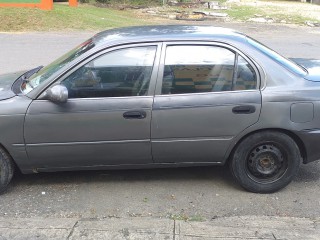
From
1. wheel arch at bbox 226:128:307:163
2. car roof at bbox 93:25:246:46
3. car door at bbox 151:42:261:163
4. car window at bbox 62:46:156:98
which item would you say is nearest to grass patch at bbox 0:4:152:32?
car roof at bbox 93:25:246:46

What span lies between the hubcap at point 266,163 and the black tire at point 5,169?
2263mm

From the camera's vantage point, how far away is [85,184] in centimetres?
438

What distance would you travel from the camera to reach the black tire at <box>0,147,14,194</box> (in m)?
3.99

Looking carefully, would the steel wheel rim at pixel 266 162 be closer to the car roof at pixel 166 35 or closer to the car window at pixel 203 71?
the car window at pixel 203 71

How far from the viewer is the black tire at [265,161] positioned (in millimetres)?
4074

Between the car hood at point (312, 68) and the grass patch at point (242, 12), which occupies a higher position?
the car hood at point (312, 68)

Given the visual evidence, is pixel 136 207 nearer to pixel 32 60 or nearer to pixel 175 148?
pixel 175 148

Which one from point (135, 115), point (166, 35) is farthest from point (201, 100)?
point (166, 35)

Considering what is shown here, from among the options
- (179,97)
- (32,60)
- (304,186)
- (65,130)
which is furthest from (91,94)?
(32,60)

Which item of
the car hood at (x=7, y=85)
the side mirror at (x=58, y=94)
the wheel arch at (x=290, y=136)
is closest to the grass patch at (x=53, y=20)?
the car hood at (x=7, y=85)

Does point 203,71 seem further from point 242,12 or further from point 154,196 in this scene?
point 242,12

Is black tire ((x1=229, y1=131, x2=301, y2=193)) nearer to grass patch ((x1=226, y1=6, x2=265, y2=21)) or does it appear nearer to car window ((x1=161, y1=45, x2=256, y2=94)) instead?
car window ((x1=161, y1=45, x2=256, y2=94))

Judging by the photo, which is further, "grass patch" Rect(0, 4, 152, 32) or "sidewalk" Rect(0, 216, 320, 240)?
"grass patch" Rect(0, 4, 152, 32)

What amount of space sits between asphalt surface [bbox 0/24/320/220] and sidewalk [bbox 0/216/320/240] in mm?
198
